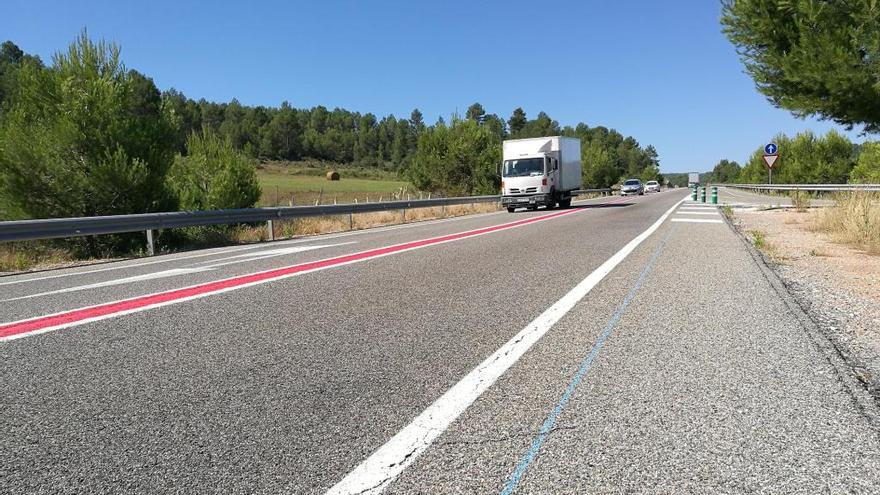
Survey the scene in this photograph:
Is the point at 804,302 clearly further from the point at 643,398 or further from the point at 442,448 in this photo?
the point at 442,448

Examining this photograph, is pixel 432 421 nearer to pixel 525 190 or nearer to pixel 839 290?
pixel 839 290

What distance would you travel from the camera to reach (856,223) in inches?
440

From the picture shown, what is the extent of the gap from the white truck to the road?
19366mm

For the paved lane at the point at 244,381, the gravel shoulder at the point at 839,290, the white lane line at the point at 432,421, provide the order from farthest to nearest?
1. the gravel shoulder at the point at 839,290
2. the paved lane at the point at 244,381
3. the white lane line at the point at 432,421

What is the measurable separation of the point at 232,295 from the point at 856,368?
5446mm

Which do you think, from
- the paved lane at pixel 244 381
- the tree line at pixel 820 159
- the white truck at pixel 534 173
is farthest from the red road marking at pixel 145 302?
the tree line at pixel 820 159

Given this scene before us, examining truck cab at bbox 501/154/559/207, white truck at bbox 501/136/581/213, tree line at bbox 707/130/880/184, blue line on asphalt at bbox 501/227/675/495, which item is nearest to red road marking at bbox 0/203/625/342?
blue line on asphalt at bbox 501/227/675/495

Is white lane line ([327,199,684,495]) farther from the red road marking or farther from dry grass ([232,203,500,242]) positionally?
dry grass ([232,203,500,242])

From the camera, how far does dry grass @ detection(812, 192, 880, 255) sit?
34.0ft

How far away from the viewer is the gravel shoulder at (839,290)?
3.89m

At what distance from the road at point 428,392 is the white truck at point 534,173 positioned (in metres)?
19.4

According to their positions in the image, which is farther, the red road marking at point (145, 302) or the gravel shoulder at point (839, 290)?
the red road marking at point (145, 302)

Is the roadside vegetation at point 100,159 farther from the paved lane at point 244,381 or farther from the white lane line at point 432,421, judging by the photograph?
the white lane line at point 432,421

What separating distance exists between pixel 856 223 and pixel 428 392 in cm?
1158
